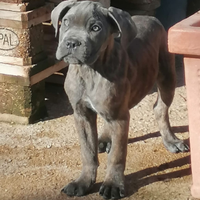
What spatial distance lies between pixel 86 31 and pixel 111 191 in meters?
1.03

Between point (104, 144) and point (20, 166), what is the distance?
640 mm

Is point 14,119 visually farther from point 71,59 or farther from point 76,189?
point 71,59

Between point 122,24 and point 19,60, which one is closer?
point 122,24

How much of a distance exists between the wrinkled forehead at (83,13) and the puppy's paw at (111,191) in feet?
3.44

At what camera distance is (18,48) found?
3.79 metres

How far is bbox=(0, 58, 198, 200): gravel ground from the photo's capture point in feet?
10.2

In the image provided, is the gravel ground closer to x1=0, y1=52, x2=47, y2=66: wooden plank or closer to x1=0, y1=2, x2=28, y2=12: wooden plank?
x1=0, y1=52, x2=47, y2=66: wooden plank

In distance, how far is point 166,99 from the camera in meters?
3.50

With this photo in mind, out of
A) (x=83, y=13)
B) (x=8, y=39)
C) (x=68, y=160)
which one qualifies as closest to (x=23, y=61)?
(x=8, y=39)

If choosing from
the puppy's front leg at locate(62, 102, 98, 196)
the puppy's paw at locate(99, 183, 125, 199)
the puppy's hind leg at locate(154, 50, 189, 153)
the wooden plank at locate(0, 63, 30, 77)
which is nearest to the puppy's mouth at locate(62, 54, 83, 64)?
the puppy's front leg at locate(62, 102, 98, 196)

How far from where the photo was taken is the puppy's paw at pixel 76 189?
9.94ft

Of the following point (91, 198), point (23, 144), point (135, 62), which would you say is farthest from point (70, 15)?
point (23, 144)

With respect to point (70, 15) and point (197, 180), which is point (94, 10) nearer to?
point (70, 15)

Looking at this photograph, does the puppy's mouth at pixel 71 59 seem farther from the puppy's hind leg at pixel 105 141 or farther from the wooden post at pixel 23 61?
the wooden post at pixel 23 61
